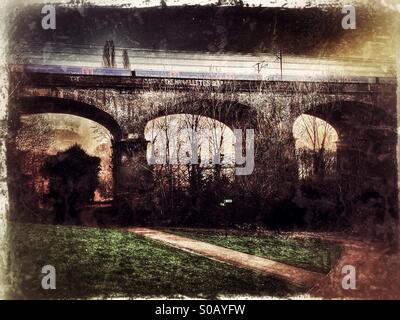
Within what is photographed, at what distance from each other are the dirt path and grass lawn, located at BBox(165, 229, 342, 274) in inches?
5.6

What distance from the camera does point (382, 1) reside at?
454 centimetres

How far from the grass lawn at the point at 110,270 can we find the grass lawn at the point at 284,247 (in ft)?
2.79

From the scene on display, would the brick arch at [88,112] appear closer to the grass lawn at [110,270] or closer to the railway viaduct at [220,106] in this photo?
the railway viaduct at [220,106]

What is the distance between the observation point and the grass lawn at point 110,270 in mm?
4309

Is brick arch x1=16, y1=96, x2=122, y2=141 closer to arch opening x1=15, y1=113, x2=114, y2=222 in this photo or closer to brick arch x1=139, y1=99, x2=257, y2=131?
arch opening x1=15, y1=113, x2=114, y2=222

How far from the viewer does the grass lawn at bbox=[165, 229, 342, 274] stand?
17.7ft

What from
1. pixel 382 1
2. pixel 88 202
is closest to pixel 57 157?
pixel 88 202

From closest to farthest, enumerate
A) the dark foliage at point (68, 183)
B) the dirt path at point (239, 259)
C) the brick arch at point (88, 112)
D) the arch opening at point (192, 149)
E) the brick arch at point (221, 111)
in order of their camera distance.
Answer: the dirt path at point (239, 259) → the dark foliage at point (68, 183) → the arch opening at point (192, 149) → the brick arch at point (221, 111) → the brick arch at point (88, 112)

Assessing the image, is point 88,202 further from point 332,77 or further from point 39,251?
point 332,77

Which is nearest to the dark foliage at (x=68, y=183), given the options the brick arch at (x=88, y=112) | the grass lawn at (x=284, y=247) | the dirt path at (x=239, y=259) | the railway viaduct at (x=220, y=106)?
the railway viaduct at (x=220, y=106)

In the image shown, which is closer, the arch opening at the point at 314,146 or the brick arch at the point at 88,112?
the arch opening at the point at 314,146
